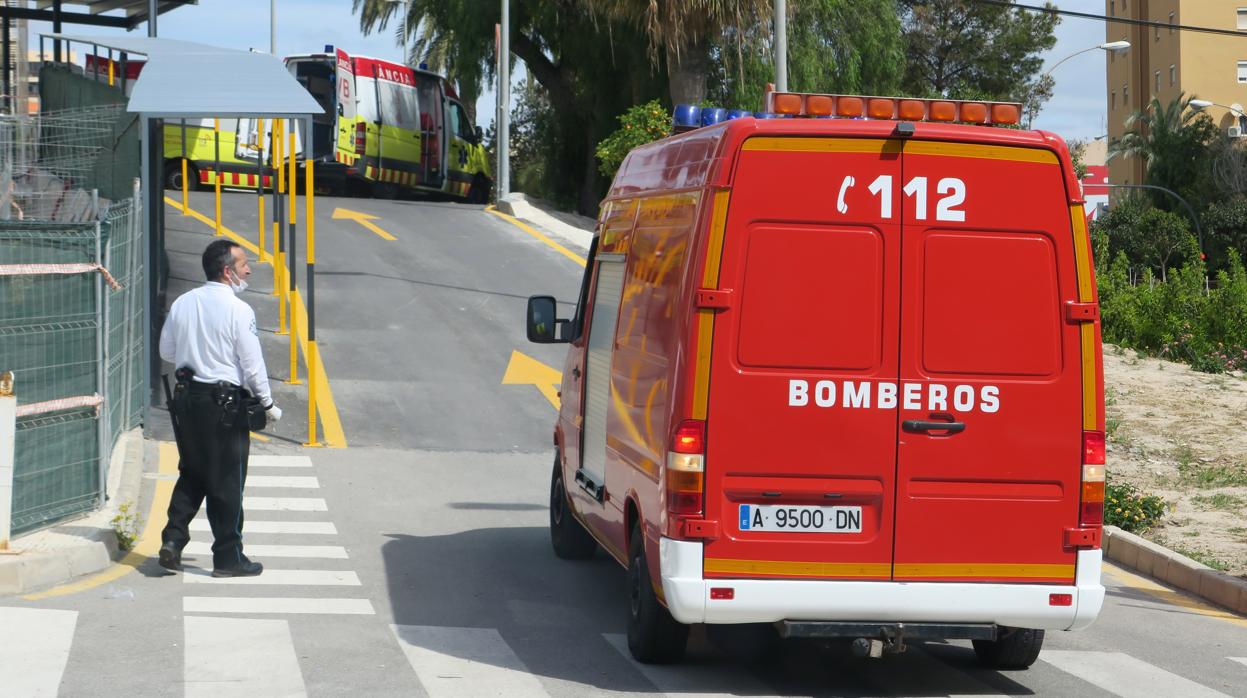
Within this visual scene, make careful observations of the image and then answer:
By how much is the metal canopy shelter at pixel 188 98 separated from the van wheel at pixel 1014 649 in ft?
26.2

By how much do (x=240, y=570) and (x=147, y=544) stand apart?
124 centimetres

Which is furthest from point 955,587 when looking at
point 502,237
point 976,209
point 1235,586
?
point 502,237

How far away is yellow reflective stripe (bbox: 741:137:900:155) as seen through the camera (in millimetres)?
6438

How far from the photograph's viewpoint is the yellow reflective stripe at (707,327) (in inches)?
251

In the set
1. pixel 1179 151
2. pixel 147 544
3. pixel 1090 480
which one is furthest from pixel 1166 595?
pixel 1179 151

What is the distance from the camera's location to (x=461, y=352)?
17.7 meters

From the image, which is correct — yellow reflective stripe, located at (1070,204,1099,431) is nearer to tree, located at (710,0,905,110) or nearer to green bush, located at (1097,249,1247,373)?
green bush, located at (1097,249,1247,373)

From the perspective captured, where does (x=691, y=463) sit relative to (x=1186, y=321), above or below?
below

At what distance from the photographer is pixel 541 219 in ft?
90.1

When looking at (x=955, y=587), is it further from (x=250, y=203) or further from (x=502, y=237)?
(x=250, y=203)

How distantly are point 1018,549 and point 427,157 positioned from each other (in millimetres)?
28766

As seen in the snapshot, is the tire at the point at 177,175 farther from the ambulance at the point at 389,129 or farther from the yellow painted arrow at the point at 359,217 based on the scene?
the yellow painted arrow at the point at 359,217

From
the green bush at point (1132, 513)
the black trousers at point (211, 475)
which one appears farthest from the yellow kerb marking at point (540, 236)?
the black trousers at point (211, 475)

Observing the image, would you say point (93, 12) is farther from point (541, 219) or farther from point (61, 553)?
point (61, 553)
